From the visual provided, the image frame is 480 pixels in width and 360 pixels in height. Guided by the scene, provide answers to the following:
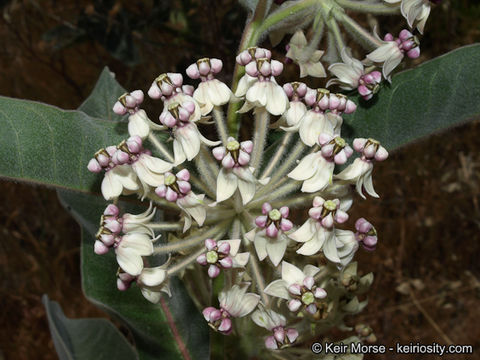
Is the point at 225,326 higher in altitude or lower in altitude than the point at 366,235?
lower

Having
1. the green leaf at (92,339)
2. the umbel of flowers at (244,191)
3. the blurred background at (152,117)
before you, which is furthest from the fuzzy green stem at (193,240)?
the blurred background at (152,117)

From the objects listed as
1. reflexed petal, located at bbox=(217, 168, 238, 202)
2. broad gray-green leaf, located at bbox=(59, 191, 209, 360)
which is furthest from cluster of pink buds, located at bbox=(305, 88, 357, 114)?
broad gray-green leaf, located at bbox=(59, 191, 209, 360)

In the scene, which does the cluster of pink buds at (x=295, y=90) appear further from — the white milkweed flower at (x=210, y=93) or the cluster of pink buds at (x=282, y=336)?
the cluster of pink buds at (x=282, y=336)

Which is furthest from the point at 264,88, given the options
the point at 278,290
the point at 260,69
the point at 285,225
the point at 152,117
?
the point at 152,117

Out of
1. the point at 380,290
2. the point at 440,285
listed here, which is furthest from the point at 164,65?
the point at 440,285

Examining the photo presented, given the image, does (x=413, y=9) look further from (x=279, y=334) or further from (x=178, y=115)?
(x=279, y=334)
